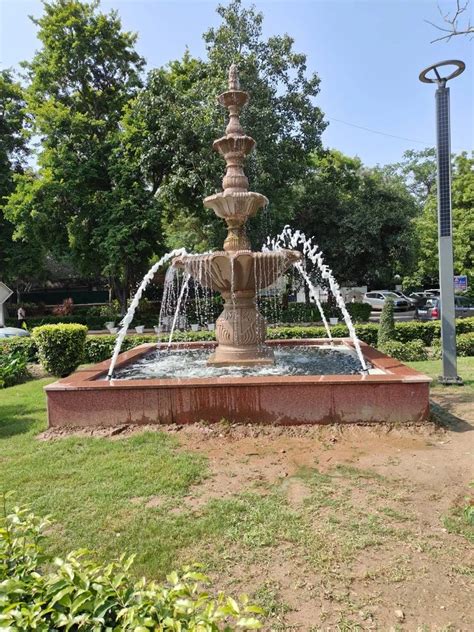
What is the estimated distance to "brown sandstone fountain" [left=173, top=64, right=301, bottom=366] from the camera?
7754 mm

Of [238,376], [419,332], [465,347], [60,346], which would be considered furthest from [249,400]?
[419,332]

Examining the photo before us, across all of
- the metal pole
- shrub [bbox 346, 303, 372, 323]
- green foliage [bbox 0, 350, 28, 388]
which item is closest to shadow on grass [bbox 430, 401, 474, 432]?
the metal pole

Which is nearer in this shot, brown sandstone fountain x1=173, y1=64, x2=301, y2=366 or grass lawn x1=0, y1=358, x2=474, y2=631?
grass lawn x1=0, y1=358, x2=474, y2=631

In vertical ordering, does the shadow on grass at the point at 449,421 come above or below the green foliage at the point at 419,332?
below

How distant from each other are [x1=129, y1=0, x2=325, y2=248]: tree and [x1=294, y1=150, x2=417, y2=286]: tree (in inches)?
130

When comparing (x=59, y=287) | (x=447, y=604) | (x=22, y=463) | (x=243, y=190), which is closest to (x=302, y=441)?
(x=447, y=604)

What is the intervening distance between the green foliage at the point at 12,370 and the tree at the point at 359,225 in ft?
52.4

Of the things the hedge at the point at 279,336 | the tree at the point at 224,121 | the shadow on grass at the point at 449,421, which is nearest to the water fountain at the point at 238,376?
the shadow on grass at the point at 449,421

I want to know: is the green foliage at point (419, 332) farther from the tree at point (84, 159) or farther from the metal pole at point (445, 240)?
the tree at point (84, 159)

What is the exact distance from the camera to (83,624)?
4.74 feet

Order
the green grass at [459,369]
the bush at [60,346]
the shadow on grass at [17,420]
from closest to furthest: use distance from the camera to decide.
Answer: the shadow on grass at [17,420], the green grass at [459,369], the bush at [60,346]

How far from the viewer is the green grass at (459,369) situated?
8.48 metres

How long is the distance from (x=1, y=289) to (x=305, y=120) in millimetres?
14031

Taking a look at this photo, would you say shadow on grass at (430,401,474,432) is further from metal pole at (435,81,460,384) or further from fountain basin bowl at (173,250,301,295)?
fountain basin bowl at (173,250,301,295)
